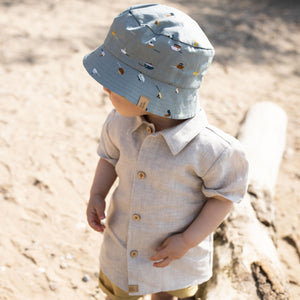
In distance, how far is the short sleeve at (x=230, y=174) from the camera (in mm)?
1420

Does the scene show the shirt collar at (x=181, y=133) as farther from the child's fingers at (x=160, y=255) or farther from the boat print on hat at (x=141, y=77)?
the child's fingers at (x=160, y=255)

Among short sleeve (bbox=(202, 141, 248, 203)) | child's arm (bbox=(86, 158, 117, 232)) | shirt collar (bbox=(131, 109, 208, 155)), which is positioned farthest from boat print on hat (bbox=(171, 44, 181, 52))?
child's arm (bbox=(86, 158, 117, 232))

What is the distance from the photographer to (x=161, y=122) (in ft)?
4.94

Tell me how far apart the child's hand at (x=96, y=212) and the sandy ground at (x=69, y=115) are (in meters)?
0.74

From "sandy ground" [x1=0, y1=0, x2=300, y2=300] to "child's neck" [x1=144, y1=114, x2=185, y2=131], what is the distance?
1.26 m

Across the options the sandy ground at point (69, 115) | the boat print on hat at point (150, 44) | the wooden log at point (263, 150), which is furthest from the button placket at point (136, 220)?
the wooden log at point (263, 150)

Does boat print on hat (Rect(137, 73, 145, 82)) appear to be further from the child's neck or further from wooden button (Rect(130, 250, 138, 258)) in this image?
wooden button (Rect(130, 250, 138, 258))

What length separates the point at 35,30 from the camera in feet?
17.4

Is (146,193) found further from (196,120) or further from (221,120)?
(221,120)

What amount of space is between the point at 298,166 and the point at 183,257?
2.37 m

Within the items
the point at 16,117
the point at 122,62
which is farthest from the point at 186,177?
the point at 16,117

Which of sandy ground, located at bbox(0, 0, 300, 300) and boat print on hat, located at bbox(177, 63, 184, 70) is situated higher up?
boat print on hat, located at bbox(177, 63, 184, 70)

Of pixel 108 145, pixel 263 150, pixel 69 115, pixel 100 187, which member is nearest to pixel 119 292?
pixel 100 187

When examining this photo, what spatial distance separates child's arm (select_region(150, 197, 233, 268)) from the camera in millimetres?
1516
